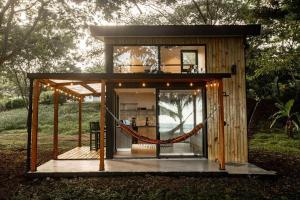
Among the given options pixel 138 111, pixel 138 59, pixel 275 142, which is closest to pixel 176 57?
pixel 138 59

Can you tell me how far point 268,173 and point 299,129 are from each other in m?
7.13

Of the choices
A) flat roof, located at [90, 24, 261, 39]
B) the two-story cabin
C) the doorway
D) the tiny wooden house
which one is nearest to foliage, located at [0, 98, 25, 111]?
the doorway

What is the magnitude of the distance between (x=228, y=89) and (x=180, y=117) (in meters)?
1.62

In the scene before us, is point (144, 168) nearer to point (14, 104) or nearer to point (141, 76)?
point (141, 76)

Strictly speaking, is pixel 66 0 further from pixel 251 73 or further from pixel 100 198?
pixel 251 73

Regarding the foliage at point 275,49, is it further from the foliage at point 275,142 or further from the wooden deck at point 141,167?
the wooden deck at point 141,167

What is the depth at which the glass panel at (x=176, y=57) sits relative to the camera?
31.5ft

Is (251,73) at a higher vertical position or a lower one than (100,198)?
higher

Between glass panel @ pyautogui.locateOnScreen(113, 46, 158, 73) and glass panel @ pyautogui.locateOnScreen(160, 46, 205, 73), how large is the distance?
0.79 feet

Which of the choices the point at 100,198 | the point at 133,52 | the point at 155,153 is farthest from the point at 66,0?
the point at 100,198

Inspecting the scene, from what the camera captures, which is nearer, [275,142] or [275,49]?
[275,49]

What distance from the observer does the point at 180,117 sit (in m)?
9.62

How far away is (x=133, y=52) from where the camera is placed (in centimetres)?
960

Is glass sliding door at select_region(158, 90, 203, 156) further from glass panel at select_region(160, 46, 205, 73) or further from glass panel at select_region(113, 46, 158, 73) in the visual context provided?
glass panel at select_region(113, 46, 158, 73)
